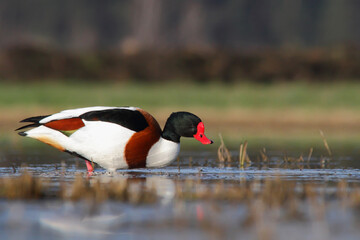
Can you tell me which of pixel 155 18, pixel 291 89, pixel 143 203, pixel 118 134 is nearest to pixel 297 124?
pixel 291 89

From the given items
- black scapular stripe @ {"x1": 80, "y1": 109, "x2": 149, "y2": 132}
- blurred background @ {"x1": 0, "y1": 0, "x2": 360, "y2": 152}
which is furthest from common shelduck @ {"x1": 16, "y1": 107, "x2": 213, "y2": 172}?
blurred background @ {"x1": 0, "y1": 0, "x2": 360, "y2": 152}

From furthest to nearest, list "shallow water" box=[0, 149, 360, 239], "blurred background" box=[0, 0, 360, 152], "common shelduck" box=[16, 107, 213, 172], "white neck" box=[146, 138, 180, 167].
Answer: "blurred background" box=[0, 0, 360, 152]
"white neck" box=[146, 138, 180, 167]
"common shelduck" box=[16, 107, 213, 172]
"shallow water" box=[0, 149, 360, 239]

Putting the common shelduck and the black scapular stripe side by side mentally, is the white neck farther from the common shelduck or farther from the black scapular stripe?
the black scapular stripe

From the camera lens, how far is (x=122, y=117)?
29.5 ft

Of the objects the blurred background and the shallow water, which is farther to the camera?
the blurred background

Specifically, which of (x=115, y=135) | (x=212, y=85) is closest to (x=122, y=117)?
(x=115, y=135)

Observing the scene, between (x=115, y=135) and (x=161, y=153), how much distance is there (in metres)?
0.54

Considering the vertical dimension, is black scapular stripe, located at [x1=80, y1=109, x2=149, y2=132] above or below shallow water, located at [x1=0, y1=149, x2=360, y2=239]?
above

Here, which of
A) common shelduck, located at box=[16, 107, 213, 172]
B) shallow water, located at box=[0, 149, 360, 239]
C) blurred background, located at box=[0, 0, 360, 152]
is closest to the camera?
shallow water, located at box=[0, 149, 360, 239]

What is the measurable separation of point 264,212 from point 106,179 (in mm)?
2536

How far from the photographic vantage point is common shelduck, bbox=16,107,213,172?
29.2ft

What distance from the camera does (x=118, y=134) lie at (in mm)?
8891

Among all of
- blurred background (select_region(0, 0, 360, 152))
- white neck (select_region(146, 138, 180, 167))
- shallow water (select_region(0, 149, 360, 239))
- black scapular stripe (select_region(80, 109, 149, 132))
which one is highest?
blurred background (select_region(0, 0, 360, 152))

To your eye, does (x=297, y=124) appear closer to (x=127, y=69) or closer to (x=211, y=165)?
(x=127, y=69)
